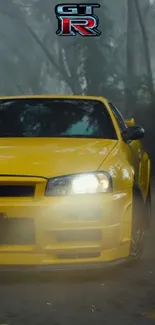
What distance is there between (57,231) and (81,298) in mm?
630

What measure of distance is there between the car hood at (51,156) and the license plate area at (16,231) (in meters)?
0.41

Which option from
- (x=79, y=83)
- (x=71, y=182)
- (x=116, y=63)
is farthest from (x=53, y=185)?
(x=79, y=83)

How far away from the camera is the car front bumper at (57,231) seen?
699cm

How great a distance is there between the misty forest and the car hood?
52.2ft

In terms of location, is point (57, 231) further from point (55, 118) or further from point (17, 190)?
point (55, 118)

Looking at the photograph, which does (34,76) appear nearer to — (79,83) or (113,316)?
(79,83)

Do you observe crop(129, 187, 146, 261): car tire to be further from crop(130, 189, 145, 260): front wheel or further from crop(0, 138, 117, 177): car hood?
crop(0, 138, 117, 177): car hood

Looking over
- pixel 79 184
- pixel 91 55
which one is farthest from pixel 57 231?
pixel 91 55

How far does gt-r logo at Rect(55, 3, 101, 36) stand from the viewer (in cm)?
2875

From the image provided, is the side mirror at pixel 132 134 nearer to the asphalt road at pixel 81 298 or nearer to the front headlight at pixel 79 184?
the asphalt road at pixel 81 298

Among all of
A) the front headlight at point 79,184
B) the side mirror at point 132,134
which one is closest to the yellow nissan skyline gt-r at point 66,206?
the front headlight at point 79,184

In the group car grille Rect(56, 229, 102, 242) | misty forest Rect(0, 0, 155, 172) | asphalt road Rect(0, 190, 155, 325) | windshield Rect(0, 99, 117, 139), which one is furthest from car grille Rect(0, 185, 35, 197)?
misty forest Rect(0, 0, 155, 172)

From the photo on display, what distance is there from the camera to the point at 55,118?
9039 mm

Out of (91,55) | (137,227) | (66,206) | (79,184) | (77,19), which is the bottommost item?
(91,55)
